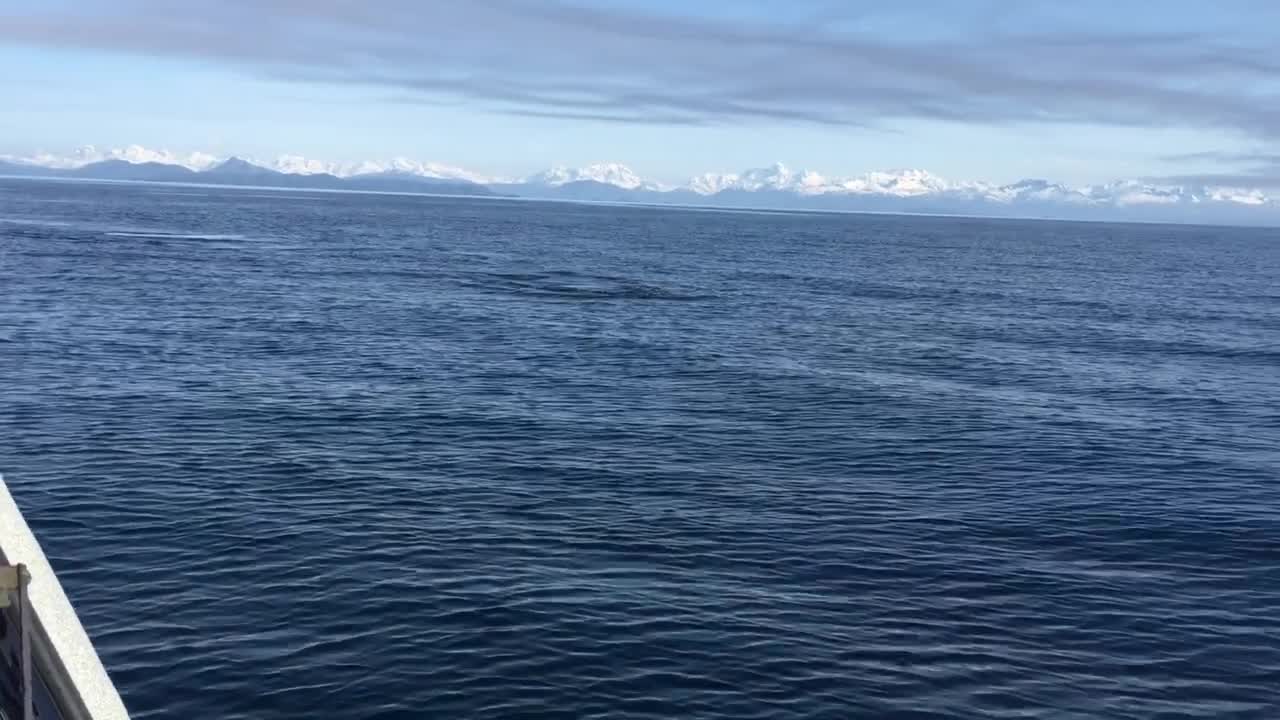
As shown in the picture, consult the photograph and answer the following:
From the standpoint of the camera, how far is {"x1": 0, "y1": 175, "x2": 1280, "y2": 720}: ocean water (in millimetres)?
23203

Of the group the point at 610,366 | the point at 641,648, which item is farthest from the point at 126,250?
the point at 641,648

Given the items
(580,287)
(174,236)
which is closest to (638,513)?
(580,287)

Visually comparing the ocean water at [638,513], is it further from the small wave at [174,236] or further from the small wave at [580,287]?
the small wave at [174,236]

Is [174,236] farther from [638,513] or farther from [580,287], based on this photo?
[638,513]

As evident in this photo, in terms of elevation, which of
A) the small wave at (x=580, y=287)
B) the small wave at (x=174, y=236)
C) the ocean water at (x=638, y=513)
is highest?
the small wave at (x=174, y=236)

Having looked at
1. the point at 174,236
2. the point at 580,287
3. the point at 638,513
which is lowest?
the point at 638,513

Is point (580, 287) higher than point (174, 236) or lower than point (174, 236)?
lower

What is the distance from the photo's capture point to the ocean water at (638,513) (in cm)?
2320

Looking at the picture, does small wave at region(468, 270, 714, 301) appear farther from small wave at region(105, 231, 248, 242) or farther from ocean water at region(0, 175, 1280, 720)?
small wave at region(105, 231, 248, 242)

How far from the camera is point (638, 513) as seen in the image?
112ft

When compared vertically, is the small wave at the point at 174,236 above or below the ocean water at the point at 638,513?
above

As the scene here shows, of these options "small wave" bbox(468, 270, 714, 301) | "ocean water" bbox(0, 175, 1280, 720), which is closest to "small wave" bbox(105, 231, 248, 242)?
"small wave" bbox(468, 270, 714, 301)

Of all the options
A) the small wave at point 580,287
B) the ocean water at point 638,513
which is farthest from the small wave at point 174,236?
the ocean water at point 638,513

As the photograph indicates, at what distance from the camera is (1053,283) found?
442 feet
